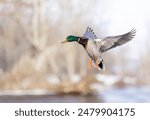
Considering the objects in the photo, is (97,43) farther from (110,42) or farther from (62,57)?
(62,57)

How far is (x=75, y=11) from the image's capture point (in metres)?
3.51

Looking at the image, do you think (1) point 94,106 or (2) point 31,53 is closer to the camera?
(1) point 94,106

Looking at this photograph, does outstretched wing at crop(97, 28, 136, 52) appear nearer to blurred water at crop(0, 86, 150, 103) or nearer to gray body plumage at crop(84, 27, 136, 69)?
gray body plumage at crop(84, 27, 136, 69)

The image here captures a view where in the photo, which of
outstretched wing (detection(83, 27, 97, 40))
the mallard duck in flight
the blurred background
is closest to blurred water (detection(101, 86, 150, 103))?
the blurred background

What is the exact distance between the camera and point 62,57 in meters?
3.58

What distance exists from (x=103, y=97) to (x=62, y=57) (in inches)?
18.7

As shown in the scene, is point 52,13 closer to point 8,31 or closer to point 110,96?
point 8,31

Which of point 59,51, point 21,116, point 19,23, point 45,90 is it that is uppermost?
point 19,23

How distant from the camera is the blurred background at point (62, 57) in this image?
11.0ft

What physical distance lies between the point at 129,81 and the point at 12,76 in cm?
94

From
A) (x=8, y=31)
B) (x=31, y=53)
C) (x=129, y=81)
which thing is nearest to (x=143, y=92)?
(x=129, y=81)

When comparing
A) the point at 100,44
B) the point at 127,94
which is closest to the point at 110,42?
the point at 100,44

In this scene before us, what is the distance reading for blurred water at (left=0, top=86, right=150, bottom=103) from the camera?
3.29 m

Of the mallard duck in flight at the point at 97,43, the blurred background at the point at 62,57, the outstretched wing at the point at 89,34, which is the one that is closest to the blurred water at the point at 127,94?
the blurred background at the point at 62,57
